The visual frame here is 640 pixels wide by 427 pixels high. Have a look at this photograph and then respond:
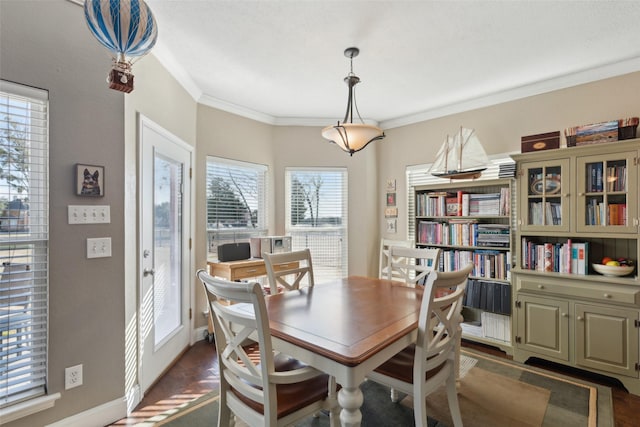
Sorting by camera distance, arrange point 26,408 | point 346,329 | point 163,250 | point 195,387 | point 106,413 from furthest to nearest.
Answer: point 163,250 < point 195,387 < point 106,413 < point 26,408 < point 346,329

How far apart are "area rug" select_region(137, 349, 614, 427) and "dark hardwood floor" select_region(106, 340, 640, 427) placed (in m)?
0.07

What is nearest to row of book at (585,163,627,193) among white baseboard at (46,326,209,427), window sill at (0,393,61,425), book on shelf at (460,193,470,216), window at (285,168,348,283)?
book on shelf at (460,193,470,216)

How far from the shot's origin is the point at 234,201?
147 inches

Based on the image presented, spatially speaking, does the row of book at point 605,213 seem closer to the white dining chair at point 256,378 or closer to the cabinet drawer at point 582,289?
the cabinet drawer at point 582,289

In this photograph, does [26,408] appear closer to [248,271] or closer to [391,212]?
[248,271]

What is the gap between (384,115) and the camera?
4.04 m

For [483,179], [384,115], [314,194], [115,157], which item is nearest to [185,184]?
[115,157]

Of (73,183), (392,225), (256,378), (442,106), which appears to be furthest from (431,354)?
(442,106)

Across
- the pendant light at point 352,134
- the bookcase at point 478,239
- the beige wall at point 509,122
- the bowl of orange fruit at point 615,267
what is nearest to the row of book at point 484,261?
the bookcase at point 478,239

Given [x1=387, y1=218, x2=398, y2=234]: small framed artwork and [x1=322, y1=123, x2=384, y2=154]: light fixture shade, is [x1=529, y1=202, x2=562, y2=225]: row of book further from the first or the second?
[x1=322, y1=123, x2=384, y2=154]: light fixture shade

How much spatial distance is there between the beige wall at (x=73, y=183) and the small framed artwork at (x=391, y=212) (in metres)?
3.17

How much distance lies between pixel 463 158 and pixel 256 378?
2644 millimetres

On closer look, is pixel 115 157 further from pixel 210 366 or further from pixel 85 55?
pixel 210 366

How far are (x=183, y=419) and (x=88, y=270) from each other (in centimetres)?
114
